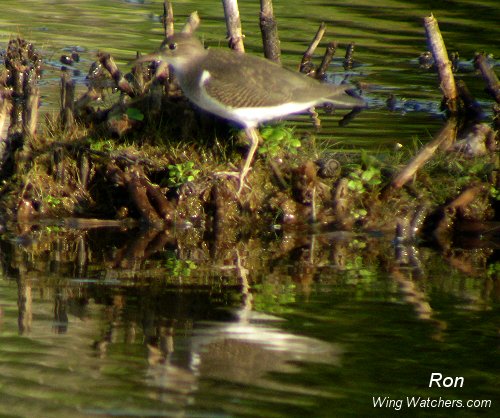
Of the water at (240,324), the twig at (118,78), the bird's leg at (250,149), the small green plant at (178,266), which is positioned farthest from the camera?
the twig at (118,78)

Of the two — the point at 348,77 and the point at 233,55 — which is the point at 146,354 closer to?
the point at 233,55

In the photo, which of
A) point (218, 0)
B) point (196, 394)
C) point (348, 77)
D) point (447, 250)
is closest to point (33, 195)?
point (447, 250)

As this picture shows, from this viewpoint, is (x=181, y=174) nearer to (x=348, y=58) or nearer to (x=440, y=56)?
(x=440, y=56)

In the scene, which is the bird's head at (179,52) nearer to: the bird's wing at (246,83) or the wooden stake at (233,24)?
the bird's wing at (246,83)

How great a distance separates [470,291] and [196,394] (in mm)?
2781

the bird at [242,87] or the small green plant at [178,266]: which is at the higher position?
the bird at [242,87]

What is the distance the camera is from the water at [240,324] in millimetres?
5723

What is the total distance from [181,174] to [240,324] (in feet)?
9.64

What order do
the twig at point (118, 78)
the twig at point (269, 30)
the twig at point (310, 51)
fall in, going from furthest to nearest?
the twig at point (310, 51) < the twig at point (269, 30) < the twig at point (118, 78)

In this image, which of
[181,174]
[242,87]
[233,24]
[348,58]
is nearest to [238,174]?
[181,174]

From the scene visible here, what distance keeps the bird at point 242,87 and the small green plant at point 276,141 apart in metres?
0.12

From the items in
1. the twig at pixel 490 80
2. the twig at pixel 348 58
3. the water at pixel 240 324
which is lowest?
the water at pixel 240 324

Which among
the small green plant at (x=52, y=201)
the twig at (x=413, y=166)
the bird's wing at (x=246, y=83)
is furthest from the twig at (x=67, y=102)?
the twig at (x=413, y=166)

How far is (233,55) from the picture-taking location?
31.4 ft
